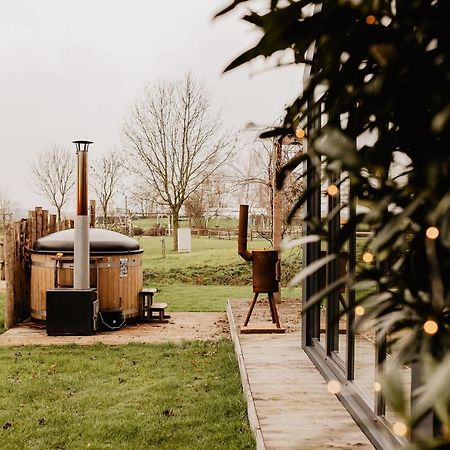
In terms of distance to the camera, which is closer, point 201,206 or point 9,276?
point 9,276

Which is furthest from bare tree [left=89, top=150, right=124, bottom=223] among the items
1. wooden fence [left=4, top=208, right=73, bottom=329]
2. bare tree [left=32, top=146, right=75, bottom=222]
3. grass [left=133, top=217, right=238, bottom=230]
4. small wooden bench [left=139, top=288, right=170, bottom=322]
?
small wooden bench [left=139, top=288, right=170, bottom=322]

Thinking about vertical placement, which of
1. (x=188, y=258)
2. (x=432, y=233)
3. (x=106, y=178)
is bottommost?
(x=188, y=258)

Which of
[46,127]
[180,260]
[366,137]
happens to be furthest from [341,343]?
[46,127]

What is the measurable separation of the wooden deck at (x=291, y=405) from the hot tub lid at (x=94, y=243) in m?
3.02

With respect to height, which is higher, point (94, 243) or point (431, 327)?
point (431, 327)

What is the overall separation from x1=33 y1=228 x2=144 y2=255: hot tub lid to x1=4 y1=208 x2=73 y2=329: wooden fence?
293mm

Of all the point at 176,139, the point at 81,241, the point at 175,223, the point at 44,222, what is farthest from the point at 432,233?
the point at 176,139

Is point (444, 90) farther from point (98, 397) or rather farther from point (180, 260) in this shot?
point (180, 260)

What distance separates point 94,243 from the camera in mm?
7887

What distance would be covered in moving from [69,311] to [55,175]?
22365 millimetres

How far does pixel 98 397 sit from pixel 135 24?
58.8 ft

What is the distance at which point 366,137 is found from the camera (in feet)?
3.35

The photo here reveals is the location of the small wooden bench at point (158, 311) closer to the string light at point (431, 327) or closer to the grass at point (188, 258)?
the grass at point (188, 258)

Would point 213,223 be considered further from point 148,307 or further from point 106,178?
point 148,307
